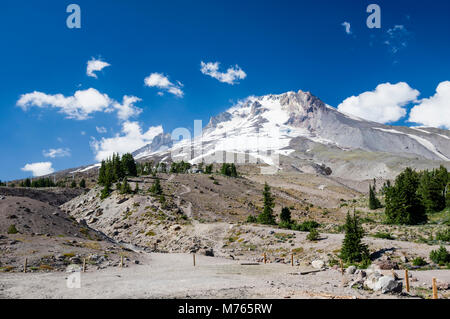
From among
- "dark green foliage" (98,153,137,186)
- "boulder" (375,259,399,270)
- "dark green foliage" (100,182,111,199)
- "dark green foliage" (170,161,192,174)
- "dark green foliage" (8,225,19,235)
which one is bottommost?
"boulder" (375,259,399,270)

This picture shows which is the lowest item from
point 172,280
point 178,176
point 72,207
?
point 172,280

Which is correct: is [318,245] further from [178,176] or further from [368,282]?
[178,176]

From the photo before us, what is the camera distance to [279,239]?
130ft

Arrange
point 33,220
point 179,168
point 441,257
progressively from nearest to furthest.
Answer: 1. point 441,257
2. point 33,220
3. point 179,168

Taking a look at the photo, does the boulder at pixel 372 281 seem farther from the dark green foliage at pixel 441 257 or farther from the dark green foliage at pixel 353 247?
the dark green foliage at pixel 441 257

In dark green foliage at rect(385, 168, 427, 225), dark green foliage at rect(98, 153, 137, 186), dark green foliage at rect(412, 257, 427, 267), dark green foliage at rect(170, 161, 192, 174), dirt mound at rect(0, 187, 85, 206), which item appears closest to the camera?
dark green foliage at rect(412, 257, 427, 267)

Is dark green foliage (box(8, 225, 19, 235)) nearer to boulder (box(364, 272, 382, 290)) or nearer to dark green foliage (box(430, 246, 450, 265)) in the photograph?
boulder (box(364, 272, 382, 290))

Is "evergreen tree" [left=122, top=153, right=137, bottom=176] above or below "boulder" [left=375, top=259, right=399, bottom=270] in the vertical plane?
above

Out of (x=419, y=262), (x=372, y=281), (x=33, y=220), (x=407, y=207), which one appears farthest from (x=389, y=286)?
(x=33, y=220)

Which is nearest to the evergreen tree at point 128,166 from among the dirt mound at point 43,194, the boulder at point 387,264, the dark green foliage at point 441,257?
the dirt mound at point 43,194

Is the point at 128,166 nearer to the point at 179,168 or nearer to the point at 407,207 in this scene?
the point at 179,168

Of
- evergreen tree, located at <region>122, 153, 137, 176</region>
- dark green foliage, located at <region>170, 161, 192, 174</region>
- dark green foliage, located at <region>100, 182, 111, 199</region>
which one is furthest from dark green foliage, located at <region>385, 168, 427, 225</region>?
dark green foliage, located at <region>170, 161, 192, 174</region>
